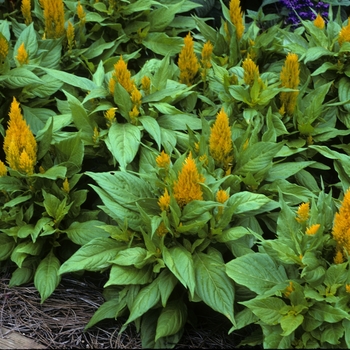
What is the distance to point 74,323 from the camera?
289cm

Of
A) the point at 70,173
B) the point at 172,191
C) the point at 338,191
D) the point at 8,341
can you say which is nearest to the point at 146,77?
the point at 70,173

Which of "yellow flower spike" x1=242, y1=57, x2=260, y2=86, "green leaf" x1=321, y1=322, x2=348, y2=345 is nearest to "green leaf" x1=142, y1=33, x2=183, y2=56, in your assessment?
"yellow flower spike" x1=242, y1=57, x2=260, y2=86

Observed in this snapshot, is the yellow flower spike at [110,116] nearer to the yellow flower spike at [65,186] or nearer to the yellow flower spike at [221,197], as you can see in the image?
the yellow flower spike at [65,186]

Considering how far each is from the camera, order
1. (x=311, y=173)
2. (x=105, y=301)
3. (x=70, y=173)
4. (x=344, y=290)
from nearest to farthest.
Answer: (x=344, y=290), (x=105, y=301), (x=70, y=173), (x=311, y=173)

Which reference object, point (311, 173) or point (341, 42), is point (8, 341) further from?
point (341, 42)

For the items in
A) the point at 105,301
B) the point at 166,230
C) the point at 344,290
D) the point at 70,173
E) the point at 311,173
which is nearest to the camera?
the point at 344,290

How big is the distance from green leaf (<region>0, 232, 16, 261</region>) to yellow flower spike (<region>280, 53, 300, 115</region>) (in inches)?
74.9

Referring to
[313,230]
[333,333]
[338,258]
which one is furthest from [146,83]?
[333,333]

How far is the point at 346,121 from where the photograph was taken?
3732 mm

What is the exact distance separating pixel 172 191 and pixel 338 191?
4.62ft

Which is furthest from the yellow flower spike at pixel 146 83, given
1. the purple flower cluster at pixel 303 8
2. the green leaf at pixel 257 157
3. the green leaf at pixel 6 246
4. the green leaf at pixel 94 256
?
the purple flower cluster at pixel 303 8

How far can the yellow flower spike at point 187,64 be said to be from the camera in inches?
150

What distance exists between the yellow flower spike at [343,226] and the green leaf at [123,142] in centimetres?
118

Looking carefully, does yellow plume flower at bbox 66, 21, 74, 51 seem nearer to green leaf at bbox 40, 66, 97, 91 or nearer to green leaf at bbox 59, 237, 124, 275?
green leaf at bbox 40, 66, 97, 91
